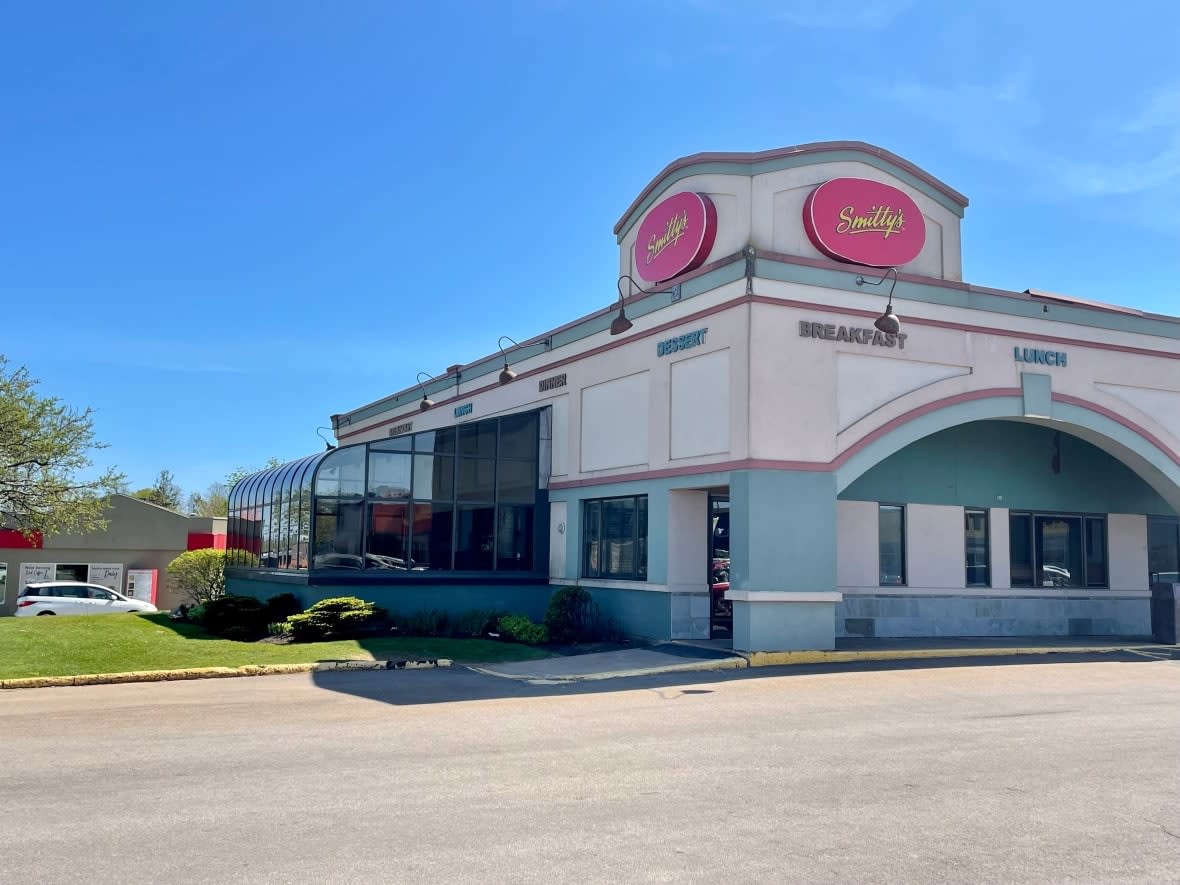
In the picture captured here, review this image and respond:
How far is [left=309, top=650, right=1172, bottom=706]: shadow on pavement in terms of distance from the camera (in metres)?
Answer: 14.1

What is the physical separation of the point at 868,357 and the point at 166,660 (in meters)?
13.6

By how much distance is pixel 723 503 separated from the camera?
68.5 feet

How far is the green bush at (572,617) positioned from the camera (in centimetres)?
2092

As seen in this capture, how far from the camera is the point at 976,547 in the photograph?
2277 centimetres

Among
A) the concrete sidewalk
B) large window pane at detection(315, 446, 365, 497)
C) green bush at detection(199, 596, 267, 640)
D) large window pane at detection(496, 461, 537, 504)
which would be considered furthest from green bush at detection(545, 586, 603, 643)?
green bush at detection(199, 596, 267, 640)

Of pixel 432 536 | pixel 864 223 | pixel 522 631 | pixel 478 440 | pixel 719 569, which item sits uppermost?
pixel 864 223

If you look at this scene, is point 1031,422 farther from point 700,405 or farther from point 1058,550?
point 700,405

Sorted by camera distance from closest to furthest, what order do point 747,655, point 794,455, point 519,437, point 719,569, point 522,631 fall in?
point 747,655 < point 794,455 < point 522,631 < point 719,569 < point 519,437

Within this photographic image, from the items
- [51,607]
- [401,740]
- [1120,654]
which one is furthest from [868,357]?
[51,607]

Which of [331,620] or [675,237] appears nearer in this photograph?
[331,620]

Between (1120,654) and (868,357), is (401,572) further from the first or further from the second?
(1120,654)

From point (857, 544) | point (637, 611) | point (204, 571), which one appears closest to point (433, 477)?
point (637, 611)

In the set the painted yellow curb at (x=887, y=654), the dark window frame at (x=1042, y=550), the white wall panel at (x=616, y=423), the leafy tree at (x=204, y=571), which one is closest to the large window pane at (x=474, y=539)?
the white wall panel at (x=616, y=423)

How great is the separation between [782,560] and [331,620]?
9048 mm
